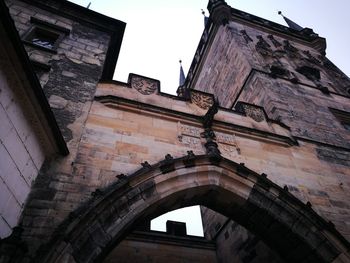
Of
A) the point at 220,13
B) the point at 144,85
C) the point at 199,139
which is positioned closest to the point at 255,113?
the point at 199,139

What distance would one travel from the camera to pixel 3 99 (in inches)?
118

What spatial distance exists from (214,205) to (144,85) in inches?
111

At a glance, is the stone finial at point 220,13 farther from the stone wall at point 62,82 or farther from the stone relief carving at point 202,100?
the stone relief carving at point 202,100

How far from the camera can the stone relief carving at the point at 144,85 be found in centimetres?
584

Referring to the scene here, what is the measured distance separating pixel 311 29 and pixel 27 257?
16.3 metres

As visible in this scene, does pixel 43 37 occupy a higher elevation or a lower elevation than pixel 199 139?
higher

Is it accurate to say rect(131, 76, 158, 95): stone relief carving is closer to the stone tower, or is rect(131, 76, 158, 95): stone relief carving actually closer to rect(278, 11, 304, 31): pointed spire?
the stone tower

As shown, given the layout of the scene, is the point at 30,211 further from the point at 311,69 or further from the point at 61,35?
the point at 311,69

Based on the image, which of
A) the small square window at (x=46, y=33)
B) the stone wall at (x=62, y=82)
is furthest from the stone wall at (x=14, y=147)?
the small square window at (x=46, y=33)

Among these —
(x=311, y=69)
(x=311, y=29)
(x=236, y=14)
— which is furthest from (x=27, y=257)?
(x=311, y=29)

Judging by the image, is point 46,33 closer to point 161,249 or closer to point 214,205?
point 214,205

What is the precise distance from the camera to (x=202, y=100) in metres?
6.34

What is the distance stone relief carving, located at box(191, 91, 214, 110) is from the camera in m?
6.18

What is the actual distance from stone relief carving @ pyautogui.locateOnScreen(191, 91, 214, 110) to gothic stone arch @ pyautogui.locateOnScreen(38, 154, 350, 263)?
1.77 meters
